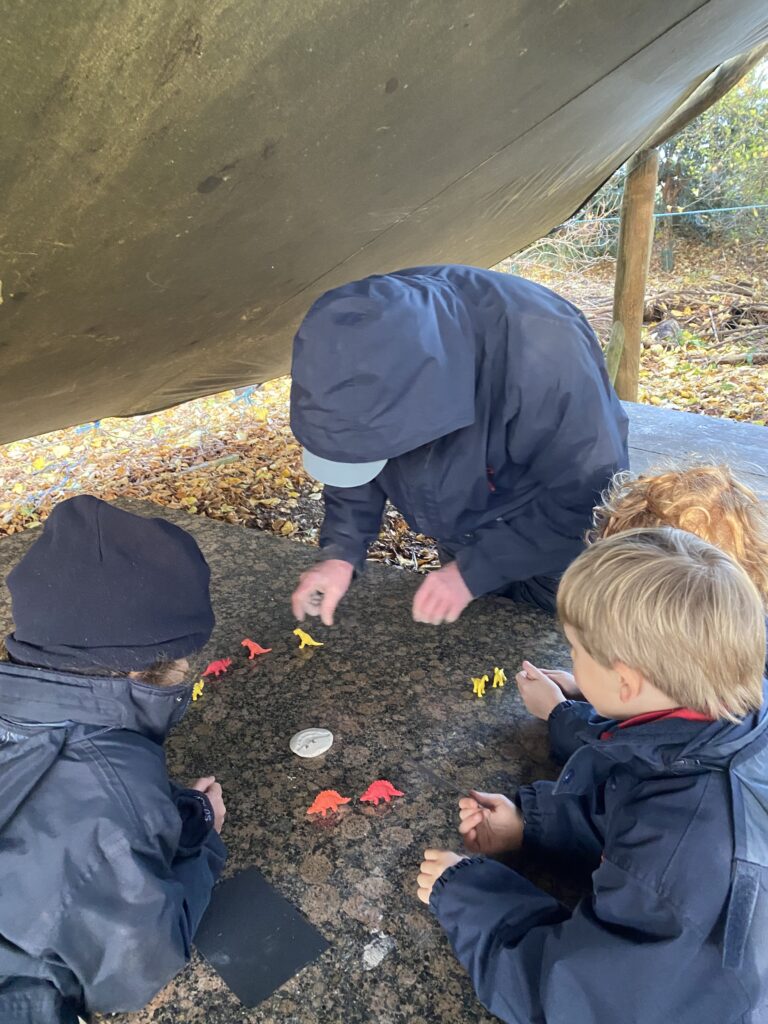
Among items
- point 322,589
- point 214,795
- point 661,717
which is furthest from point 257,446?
point 661,717

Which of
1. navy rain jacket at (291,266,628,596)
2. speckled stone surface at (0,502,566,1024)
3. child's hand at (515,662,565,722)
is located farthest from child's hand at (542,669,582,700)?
navy rain jacket at (291,266,628,596)

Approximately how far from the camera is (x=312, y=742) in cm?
234

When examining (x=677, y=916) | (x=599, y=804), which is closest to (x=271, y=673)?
(x=599, y=804)

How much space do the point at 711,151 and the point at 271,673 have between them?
13.9 m

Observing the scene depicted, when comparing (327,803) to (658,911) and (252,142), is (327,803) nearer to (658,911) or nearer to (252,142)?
(658,911)

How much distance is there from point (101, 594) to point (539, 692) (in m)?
1.36

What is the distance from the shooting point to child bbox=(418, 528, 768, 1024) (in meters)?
1.19

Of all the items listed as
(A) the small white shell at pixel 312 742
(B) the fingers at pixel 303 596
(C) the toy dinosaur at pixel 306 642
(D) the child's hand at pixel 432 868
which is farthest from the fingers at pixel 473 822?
(C) the toy dinosaur at pixel 306 642

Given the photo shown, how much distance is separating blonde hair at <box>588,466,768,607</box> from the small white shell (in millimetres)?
1081

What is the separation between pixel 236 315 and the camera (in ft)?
11.8

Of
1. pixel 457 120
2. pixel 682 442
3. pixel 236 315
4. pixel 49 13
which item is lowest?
pixel 682 442

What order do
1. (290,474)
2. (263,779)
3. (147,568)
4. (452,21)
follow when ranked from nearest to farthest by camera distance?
(147,568) → (452,21) → (263,779) → (290,474)

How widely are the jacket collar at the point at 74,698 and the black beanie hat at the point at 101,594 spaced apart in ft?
0.16

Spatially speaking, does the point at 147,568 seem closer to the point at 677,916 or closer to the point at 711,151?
the point at 677,916
